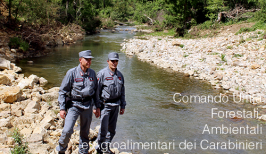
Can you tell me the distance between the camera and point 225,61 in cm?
1357

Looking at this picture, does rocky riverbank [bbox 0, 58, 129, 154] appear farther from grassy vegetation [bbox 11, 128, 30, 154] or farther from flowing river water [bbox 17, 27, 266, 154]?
flowing river water [bbox 17, 27, 266, 154]

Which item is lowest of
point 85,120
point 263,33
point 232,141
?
point 232,141

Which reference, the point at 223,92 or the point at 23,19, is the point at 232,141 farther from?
the point at 23,19

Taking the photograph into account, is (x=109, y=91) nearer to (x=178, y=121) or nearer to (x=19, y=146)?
(x=19, y=146)

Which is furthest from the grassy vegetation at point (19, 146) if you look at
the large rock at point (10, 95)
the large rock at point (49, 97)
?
the large rock at point (49, 97)

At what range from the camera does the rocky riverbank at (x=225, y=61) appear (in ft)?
33.7

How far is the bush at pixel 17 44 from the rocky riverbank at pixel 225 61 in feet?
25.7

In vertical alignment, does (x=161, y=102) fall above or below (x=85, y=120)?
below

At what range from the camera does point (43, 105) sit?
24.2ft

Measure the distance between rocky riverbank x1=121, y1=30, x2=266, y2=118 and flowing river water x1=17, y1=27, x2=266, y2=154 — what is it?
0.77 m

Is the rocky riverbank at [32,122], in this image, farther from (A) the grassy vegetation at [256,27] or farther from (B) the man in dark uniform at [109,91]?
(A) the grassy vegetation at [256,27]

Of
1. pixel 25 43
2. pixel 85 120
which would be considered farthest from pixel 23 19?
pixel 85 120

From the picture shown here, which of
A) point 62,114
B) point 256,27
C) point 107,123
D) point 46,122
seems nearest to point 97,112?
point 107,123

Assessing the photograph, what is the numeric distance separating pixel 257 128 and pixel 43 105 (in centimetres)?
642
